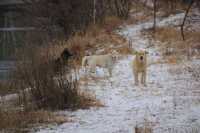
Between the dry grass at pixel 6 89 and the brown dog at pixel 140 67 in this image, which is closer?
the dry grass at pixel 6 89

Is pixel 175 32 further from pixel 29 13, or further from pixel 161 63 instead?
pixel 29 13

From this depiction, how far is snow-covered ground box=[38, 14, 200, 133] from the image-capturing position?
8891mm

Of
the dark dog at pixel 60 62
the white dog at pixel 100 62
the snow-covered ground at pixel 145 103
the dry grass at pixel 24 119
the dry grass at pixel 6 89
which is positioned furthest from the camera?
the white dog at pixel 100 62

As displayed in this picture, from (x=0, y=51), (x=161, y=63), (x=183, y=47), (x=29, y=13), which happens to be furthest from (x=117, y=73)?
(x=0, y=51)

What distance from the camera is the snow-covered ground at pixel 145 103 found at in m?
8.89

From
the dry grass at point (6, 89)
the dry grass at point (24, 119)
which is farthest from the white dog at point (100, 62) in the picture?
the dry grass at point (24, 119)

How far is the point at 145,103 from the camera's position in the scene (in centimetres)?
1077

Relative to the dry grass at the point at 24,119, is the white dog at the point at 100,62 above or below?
above

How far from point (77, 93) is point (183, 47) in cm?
789

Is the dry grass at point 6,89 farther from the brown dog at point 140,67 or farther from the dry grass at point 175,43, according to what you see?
the dry grass at point 175,43

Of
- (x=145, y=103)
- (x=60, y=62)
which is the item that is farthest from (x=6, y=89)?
(x=145, y=103)

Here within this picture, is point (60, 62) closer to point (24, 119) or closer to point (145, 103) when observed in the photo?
point (145, 103)

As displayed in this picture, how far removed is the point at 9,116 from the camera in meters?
9.71

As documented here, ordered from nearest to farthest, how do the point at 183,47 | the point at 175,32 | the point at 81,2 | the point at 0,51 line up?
the point at 183,47 < the point at 175,32 < the point at 81,2 < the point at 0,51
